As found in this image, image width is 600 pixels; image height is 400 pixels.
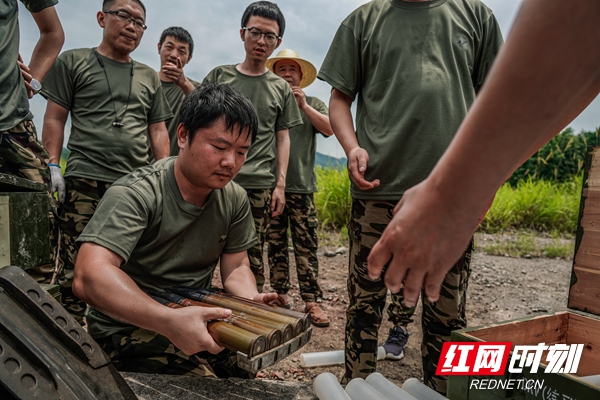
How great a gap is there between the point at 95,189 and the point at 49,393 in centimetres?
192

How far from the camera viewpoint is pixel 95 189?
101 inches

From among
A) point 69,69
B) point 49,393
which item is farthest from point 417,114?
point 69,69

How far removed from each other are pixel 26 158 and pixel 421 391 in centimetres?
188

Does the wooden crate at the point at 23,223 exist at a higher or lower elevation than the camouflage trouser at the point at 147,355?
higher

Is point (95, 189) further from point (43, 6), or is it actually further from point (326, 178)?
point (326, 178)

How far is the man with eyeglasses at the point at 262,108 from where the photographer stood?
10.5 ft

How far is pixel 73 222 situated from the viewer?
8.27ft

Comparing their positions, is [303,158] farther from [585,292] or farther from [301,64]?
[585,292]

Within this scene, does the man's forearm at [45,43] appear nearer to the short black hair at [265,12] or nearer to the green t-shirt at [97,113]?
the green t-shirt at [97,113]

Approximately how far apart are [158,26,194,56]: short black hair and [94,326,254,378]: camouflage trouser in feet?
8.96

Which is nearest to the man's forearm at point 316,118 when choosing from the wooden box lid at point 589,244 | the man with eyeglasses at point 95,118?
the man with eyeglasses at point 95,118

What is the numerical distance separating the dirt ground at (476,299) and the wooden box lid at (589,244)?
116cm
